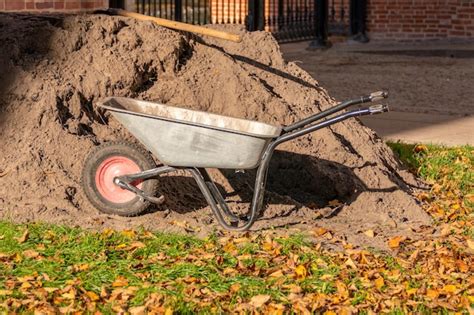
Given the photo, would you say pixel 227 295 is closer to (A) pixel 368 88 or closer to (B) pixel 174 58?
(B) pixel 174 58

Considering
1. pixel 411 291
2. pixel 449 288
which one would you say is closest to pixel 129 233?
pixel 411 291

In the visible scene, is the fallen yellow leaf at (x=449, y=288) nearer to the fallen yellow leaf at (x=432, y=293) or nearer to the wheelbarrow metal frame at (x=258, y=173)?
the fallen yellow leaf at (x=432, y=293)

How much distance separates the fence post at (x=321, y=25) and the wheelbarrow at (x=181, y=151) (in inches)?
507

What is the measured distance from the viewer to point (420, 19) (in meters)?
20.8

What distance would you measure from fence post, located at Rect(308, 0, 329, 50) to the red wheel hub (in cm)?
1312

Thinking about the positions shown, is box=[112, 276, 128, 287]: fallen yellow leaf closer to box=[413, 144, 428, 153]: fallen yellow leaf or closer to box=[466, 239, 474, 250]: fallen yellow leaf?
box=[466, 239, 474, 250]: fallen yellow leaf

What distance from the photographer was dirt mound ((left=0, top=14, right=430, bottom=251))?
697 cm

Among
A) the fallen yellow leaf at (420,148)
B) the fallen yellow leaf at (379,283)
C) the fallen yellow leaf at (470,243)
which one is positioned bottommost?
the fallen yellow leaf at (470,243)

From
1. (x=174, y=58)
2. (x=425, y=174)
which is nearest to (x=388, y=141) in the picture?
(x=425, y=174)

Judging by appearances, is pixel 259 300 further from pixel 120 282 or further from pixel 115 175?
pixel 115 175

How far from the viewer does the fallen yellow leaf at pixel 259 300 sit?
5301 mm

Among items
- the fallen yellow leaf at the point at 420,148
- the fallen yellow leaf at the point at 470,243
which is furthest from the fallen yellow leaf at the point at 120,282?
the fallen yellow leaf at the point at 420,148

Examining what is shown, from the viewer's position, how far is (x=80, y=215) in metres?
6.77

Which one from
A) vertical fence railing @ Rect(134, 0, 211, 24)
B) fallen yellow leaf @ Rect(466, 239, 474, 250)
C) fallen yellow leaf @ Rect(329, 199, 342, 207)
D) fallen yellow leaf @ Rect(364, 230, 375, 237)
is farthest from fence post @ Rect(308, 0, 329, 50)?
fallen yellow leaf @ Rect(466, 239, 474, 250)
